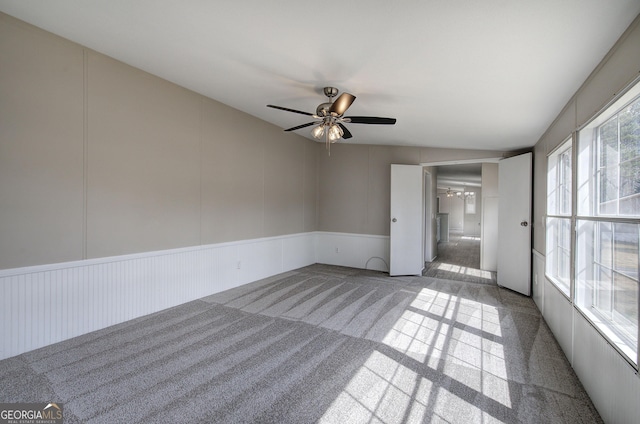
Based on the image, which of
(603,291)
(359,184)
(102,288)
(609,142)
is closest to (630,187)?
(609,142)

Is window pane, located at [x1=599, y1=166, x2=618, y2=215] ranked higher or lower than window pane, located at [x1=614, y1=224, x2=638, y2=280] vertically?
higher

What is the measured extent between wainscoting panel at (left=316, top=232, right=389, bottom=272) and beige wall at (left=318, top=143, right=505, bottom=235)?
0.14 m

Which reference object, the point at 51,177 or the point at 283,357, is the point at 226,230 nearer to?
the point at 51,177

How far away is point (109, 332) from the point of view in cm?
292

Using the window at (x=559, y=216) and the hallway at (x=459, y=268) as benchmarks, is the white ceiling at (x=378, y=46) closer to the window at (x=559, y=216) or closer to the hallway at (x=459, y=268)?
the window at (x=559, y=216)

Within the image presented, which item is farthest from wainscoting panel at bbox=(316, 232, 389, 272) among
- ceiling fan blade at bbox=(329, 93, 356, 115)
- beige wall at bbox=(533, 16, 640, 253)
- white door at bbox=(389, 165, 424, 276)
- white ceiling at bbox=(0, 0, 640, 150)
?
ceiling fan blade at bbox=(329, 93, 356, 115)

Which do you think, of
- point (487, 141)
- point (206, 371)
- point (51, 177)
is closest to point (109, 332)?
point (206, 371)

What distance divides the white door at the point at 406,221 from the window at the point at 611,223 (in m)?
3.12

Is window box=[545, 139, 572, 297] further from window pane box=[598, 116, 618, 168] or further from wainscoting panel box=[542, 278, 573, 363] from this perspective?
Answer: window pane box=[598, 116, 618, 168]

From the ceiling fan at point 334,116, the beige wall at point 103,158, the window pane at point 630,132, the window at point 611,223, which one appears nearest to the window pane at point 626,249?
the window at point 611,223

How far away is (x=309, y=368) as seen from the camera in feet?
7.72

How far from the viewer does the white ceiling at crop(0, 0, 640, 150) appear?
172cm

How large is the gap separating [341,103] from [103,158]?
8.31 ft

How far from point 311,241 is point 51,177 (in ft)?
15.0
